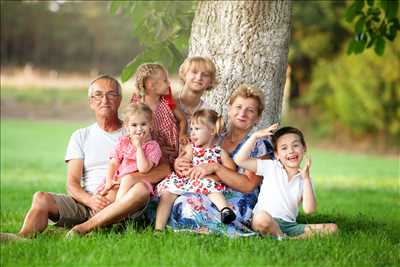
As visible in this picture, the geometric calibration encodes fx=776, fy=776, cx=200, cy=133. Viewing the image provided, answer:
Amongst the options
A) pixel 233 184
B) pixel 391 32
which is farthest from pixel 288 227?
pixel 391 32

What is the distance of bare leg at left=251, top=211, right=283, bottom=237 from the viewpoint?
532cm

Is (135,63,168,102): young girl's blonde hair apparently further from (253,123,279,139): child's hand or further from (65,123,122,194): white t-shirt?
(253,123,279,139): child's hand

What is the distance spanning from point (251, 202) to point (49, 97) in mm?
28620

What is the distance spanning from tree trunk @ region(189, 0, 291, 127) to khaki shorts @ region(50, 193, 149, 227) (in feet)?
5.04

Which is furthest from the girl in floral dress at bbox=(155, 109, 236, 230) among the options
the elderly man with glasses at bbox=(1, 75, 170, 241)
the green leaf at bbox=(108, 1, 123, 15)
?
the green leaf at bbox=(108, 1, 123, 15)

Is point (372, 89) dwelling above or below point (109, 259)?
above

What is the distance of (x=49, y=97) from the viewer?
110 ft

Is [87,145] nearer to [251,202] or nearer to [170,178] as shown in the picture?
[170,178]

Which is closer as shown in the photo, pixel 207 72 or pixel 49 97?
pixel 207 72

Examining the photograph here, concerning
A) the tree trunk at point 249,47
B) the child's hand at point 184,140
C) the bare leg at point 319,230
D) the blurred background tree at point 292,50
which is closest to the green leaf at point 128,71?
the blurred background tree at point 292,50

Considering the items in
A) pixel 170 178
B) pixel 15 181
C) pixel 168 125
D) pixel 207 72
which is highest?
pixel 207 72

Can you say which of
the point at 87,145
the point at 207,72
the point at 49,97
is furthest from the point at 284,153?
the point at 49,97

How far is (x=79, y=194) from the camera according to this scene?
18.1 feet

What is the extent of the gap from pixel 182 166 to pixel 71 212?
854 mm
